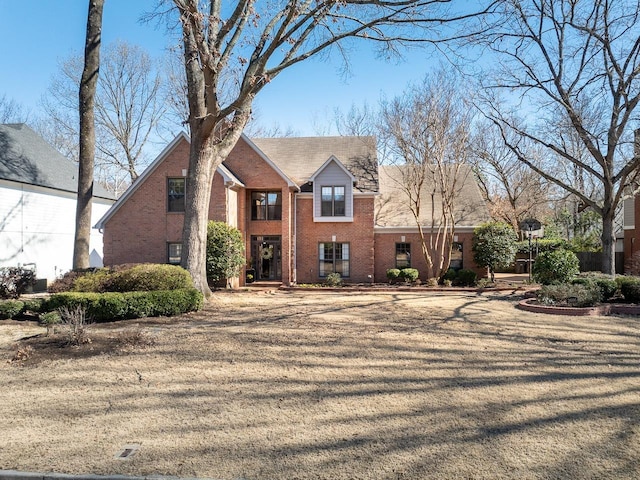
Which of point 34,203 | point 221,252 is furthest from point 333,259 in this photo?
point 34,203

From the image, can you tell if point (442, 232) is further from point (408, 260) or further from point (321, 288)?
point (321, 288)

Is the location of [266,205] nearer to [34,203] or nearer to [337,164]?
[337,164]

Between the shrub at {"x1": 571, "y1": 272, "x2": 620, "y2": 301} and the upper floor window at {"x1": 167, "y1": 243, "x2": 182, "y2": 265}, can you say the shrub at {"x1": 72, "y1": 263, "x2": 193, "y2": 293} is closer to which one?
the upper floor window at {"x1": 167, "y1": 243, "x2": 182, "y2": 265}

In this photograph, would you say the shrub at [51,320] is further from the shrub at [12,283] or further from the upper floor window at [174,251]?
the upper floor window at [174,251]

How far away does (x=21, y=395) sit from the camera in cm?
579

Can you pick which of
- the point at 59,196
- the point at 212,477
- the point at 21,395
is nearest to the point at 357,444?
the point at 212,477

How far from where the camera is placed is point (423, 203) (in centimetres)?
2609

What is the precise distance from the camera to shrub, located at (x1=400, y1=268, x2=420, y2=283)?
22500 mm

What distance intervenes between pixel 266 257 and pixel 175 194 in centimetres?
572

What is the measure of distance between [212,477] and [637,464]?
394cm

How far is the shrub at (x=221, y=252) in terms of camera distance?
18891mm

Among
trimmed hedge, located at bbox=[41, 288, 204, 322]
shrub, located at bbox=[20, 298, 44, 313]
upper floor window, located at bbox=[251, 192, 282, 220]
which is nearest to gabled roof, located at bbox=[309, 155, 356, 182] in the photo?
upper floor window, located at bbox=[251, 192, 282, 220]

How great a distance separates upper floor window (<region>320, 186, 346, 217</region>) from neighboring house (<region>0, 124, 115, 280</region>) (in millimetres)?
14492

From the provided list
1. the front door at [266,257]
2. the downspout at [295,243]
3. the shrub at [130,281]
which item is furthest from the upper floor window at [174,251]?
the shrub at [130,281]
